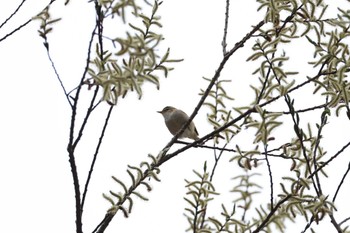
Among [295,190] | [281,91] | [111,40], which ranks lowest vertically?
[295,190]

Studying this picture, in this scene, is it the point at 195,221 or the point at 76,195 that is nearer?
the point at 76,195

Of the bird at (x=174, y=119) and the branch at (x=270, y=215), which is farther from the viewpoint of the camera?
the bird at (x=174, y=119)

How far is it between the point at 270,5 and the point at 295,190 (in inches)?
34.7

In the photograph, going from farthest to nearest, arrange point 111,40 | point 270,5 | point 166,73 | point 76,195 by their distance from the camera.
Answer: point 270,5
point 166,73
point 76,195
point 111,40

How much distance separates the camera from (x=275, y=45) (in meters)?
3.10

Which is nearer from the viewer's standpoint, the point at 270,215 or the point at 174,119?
the point at 270,215

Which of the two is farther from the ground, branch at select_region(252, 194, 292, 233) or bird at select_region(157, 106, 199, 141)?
bird at select_region(157, 106, 199, 141)

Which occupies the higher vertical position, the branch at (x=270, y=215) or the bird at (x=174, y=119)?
the bird at (x=174, y=119)

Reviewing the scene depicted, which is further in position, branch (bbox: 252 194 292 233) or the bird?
the bird

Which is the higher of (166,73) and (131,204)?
(166,73)

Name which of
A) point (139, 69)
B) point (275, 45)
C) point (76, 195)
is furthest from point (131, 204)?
point (275, 45)

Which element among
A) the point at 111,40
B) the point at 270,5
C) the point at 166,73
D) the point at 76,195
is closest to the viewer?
the point at 111,40

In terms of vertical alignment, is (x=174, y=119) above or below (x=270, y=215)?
above

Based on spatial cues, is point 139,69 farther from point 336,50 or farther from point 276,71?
point 336,50
